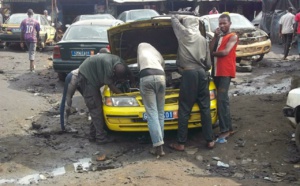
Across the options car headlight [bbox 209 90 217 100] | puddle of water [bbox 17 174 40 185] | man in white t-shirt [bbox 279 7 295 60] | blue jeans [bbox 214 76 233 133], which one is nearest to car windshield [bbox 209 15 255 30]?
man in white t-shirt [bbox 279 7 295 60]

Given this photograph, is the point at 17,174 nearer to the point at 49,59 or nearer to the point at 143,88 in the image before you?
the point at 143,88

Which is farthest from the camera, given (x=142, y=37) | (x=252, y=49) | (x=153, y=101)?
(x=252, y=49)

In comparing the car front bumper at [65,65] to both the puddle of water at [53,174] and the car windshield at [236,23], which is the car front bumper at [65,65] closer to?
the puddle of water at [53,174]

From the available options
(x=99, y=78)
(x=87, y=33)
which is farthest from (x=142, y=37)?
(x=87, y=33)

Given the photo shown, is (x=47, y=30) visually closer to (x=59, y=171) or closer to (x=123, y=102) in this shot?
(x=123, y=102)

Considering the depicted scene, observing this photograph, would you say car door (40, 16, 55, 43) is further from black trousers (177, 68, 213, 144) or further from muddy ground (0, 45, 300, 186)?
black trousers (177, 68, 213, 144)

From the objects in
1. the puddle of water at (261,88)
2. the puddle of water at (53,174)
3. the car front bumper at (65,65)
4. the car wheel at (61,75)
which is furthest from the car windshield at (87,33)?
the puddle of water at (53,174)

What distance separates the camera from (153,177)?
502cm

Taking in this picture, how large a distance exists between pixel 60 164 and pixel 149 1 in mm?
21861

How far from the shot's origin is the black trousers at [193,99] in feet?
19.0

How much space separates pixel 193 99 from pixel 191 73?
1.18 feet

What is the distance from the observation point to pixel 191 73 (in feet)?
19.0

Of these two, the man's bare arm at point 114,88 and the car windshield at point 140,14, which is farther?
the car windshield at point 140,14

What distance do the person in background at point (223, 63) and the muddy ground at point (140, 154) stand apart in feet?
1.19
